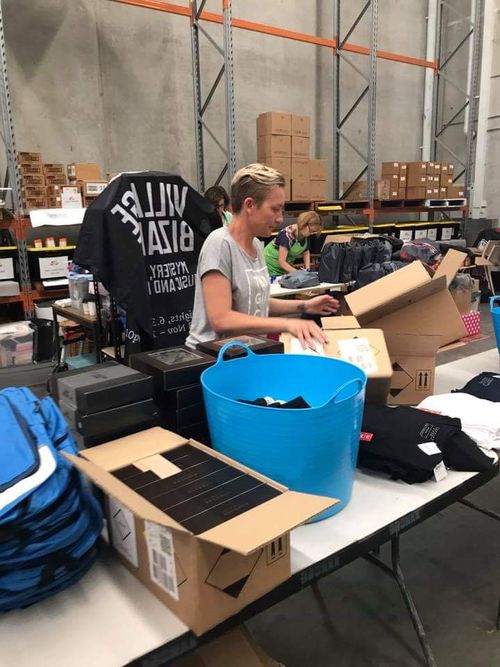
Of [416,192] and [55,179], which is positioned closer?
[55,179]

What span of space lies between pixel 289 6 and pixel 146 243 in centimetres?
589

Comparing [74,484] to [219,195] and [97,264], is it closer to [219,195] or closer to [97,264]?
[97,264]

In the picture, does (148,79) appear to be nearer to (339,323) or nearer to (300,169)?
(300,169)

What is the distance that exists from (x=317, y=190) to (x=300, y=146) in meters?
0.56

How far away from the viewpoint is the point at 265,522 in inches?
30.7

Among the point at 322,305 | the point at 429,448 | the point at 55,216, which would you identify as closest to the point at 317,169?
the point at 55,216

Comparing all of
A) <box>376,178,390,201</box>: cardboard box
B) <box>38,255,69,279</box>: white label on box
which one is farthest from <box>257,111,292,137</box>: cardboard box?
<box>38,255,69,279</box>: white label on box

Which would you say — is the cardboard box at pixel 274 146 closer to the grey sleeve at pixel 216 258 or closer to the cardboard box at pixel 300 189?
the cardboard box at pixel 300 189

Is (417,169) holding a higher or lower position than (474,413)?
higher

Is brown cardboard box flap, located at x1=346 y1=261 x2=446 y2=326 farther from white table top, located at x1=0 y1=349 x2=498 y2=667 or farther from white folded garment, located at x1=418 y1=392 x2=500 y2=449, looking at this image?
white table top, located at x1=0 y1=349 x2=498 y2=667

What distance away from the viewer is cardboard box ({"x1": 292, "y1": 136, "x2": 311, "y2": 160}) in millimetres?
6152

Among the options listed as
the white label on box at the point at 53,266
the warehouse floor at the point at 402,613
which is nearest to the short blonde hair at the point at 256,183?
the warehouse floor at the point at 402,613

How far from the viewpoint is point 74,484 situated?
35.3 inches

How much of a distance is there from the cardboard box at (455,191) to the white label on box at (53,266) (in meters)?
5.63
